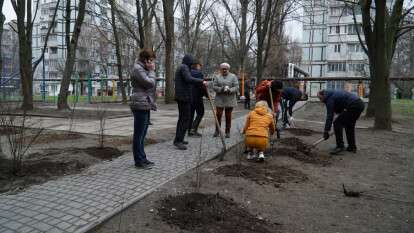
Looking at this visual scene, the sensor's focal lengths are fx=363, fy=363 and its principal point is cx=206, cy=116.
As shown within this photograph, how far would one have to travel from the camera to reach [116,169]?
17.5 ft

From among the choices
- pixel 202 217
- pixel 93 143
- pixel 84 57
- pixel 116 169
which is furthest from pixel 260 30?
pixel 84 57

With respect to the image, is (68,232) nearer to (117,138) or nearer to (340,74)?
(117,138)

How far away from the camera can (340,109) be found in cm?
758

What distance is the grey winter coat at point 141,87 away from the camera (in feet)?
17.3

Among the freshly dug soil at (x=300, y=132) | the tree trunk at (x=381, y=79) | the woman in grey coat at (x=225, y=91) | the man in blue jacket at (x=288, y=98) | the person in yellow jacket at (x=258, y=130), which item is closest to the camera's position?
the person in yellow jacket at (x=258, y=130)

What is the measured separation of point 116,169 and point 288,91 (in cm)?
692

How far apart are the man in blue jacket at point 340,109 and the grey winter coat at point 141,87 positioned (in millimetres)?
3861

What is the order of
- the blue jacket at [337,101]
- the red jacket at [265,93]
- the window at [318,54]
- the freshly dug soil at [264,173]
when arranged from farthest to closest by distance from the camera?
the window at [318,54] → the red jacket at [265,93] → the blue jacket at [337,101] → the freshly dug soil at [264,173]

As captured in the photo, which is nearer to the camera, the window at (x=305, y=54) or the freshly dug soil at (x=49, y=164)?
the freshly dug soil at (x=49, y=164)

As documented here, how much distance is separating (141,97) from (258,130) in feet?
6.84

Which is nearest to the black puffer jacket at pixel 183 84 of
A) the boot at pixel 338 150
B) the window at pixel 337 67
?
the boot at pixel 338 150

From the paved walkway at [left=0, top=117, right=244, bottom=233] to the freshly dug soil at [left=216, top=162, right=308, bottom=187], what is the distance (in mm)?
634

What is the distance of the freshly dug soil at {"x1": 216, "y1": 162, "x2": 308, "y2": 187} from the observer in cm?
524

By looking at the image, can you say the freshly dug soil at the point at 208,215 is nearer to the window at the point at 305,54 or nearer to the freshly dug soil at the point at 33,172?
the freshly dug soil at the point at 33,172
